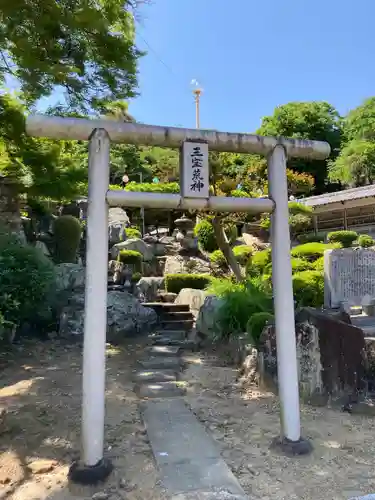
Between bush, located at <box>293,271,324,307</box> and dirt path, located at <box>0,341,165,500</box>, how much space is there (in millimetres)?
3828

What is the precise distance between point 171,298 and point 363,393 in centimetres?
817

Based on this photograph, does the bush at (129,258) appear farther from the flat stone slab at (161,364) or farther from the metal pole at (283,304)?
the metal pole at (283,304)

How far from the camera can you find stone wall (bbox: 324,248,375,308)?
25.0 feet

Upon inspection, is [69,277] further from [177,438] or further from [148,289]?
[177,438]

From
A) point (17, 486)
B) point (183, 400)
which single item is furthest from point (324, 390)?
point (17, 486)

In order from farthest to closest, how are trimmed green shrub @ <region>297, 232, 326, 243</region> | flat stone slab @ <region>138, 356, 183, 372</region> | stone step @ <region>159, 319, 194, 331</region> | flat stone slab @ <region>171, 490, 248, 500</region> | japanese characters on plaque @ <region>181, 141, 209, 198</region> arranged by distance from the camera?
1. trimmed green shrub @ <region>297, 232, 326, 243</region>
2. stone step @ <region>159, 319, 194, 331</region>
3. flat stone slab @ <region>138, 356, 183, 372</region>
4. japanese characters on plaque @ <region>181, 141, 209, 198</region>
5. flat stone slab @ <region>171, 490, 248, 500</region>

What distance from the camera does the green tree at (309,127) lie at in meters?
31.3

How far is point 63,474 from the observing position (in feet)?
10.8

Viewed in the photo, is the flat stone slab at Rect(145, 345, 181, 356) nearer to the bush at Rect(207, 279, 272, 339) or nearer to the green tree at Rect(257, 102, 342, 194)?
the bush at Rect(207, 279, 272, 339)

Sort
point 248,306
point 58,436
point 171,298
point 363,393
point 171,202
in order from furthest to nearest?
point 171,298
point 248,306
point 363,393
point 58,436
point 171,202

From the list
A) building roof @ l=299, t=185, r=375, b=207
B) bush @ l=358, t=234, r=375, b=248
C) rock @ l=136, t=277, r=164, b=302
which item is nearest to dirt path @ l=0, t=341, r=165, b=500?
rock @ l=136, t=277, r=164, b=302

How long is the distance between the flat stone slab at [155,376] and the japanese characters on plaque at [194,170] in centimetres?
345

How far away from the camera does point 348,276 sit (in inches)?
303

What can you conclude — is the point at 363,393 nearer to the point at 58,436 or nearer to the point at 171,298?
the point at 58,436
